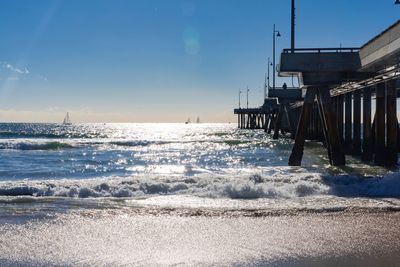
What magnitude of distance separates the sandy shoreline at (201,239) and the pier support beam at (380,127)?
1087cm

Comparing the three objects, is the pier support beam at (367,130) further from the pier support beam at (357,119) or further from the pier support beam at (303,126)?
the pier support beam at (303,126)

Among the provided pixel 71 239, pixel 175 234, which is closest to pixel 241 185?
pixel 175 234

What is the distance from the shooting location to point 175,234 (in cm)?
→ 744

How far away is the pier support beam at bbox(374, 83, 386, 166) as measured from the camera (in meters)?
19.4

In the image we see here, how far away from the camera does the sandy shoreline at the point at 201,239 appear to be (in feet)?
19.8

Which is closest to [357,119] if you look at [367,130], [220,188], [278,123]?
[367,130]

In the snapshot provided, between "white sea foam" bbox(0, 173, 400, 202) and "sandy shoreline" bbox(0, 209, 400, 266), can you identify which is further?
"white sea foam" bbox(0, 173, 400, 202)

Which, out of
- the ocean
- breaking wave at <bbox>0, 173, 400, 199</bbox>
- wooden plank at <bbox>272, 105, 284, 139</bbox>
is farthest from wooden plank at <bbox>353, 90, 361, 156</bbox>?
wooden plank at <bbox>272, 105, 284, 139</bbox>

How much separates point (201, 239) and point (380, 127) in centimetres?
1440

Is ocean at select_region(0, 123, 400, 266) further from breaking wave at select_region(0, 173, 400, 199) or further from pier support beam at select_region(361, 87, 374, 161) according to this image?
pier support beam at select_region(361, 87, 374, 161)

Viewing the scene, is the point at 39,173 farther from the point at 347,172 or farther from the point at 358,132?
the point at 358,132

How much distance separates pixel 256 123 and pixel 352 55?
80.0 metres

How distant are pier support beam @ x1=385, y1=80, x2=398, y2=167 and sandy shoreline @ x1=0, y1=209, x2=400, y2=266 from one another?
10469 millimetres

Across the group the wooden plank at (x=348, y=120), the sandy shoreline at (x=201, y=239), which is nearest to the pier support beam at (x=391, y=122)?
Result: the wooden plank at (x=348, y=120)
